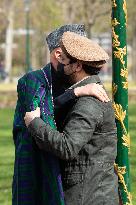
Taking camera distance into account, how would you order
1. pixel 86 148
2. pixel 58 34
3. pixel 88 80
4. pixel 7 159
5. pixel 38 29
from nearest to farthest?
pixel 86 148 → pixel 88 80 → pixel 58 34 → pixel 7 159 → pixel 38 29

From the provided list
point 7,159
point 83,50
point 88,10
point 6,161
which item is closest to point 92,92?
point 83,50

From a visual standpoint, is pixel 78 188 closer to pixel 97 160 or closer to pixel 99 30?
pixel 97 160

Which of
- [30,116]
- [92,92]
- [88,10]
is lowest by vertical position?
[30,116]

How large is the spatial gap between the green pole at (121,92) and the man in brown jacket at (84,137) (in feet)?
3.29

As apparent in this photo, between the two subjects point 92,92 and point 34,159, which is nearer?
point 92,92

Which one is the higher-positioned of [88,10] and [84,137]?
[88,10]

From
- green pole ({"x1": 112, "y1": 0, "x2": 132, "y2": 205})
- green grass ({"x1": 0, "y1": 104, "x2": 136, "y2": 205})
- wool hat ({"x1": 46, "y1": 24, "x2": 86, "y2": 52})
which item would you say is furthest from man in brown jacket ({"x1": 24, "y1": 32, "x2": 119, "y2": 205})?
green grass ({"x1": 0, "y1": 104, "x2": 136, "y2": 205})

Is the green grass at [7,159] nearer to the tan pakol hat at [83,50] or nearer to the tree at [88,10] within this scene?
the tan pakol hat at [83,50]

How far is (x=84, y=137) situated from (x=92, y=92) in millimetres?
286

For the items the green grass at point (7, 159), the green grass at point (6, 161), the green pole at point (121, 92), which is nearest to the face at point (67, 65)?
the green pole at point (121, 92)

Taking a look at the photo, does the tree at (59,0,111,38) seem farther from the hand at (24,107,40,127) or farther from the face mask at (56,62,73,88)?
the hand at (24,107,40,127)

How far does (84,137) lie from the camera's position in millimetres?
4359

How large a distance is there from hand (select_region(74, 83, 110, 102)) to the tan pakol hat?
13 centimetres

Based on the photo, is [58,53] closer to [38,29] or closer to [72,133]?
[72,133]
